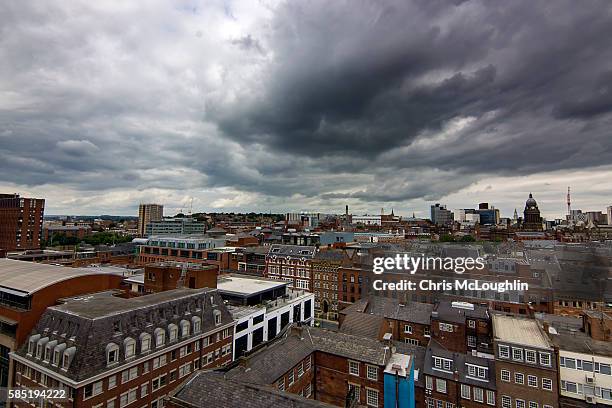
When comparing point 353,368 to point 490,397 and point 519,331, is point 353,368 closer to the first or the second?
point 490,397

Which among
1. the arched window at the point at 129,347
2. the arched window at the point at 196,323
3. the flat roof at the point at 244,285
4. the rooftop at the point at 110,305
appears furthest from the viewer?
the flat roof at the point at 244,285

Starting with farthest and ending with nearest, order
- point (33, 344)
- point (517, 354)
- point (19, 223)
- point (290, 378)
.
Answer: point (19, 223), point (517, 354), point (33, 344), point (290, 378)

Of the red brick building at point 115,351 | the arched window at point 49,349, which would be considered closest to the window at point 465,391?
the red brick building at point 115,351

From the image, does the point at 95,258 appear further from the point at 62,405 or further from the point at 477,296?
the point at 477,296

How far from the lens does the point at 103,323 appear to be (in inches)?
1195

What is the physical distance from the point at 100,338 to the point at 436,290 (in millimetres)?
61385

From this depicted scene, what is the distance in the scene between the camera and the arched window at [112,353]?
29.0 m

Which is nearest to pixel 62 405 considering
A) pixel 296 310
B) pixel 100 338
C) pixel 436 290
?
pixel 100 338

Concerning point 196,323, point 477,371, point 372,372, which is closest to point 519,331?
point 477,371

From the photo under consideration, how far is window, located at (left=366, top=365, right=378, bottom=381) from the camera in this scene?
33.2 m

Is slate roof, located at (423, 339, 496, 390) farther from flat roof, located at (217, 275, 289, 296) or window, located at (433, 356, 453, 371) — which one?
flat roof, located at (217, 275, 289, 296)

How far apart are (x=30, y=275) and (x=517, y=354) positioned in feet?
210

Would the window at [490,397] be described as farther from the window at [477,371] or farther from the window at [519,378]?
the window at [519,378]

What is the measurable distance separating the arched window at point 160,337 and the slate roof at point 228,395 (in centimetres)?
1347
